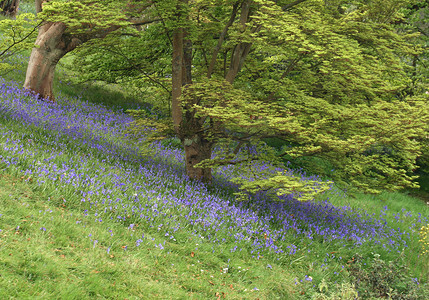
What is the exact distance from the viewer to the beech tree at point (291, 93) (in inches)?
232

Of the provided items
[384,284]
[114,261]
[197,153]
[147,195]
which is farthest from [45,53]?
[384,284]

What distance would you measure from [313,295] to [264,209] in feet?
8.41

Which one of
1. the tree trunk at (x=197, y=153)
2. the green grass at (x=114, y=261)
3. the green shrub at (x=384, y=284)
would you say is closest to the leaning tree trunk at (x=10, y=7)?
the green grass at (x=114, y=261)

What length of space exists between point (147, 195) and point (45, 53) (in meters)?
6.51

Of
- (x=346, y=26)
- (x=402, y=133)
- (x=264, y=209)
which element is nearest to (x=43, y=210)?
(x=264, y=209)

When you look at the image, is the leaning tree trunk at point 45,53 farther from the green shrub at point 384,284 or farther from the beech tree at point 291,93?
the green shrub at point 384,284

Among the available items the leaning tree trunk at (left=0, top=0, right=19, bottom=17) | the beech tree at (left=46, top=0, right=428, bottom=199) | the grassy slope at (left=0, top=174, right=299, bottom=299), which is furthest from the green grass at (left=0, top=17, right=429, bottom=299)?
the leaning tree trunk at (left=0, top=0, right=19, bottom=17)

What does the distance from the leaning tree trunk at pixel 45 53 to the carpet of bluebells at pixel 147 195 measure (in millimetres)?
743

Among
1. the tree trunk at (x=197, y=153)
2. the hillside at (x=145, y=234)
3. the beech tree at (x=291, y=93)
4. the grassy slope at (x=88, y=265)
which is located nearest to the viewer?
the grassy slope at (x=88, y=265)

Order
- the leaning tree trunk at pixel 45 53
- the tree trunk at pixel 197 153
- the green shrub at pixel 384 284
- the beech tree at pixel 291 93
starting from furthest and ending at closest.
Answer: the leaning tree trunk at pixel 45 53, the tree trunk at pixel 197 153, the beech tree at pixel 291 93, the green shrub at pixel 384 284

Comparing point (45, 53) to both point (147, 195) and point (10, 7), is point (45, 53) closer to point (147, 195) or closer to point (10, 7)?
point (147, 195)

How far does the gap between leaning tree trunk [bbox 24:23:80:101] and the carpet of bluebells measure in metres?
0.74

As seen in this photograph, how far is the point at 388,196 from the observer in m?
13.1

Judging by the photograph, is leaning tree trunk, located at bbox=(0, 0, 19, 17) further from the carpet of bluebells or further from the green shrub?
the green shrub
